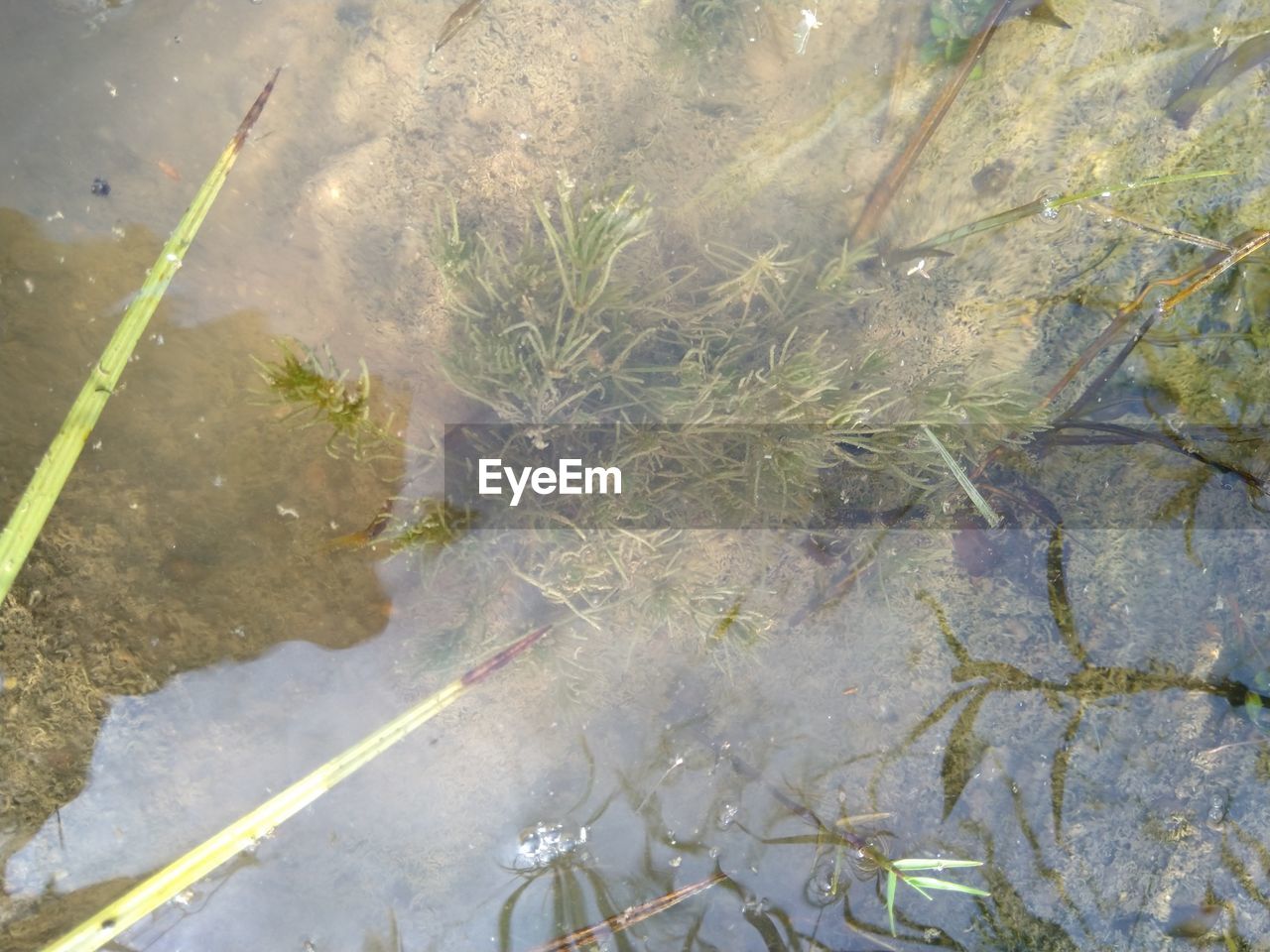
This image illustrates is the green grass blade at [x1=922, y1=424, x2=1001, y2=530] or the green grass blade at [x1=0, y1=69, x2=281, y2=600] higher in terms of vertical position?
the green grass blade at [x1=0, y1=69, x2=281, y2=600]

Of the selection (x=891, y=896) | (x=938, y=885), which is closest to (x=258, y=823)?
(x=891, y=896)

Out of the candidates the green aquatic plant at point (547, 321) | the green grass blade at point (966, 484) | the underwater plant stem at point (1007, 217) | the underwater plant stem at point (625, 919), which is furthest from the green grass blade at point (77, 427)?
the green grass blade at point (966, 484)

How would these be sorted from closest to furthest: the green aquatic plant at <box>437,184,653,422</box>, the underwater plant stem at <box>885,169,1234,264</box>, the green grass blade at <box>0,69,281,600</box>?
1. the green grass blade at <box>0,69,281,600</box>
2. the green aquatic plant at <box>437,184,653,422</box>
3. the underwater plant stem at <box>885,169,1234,264</box>

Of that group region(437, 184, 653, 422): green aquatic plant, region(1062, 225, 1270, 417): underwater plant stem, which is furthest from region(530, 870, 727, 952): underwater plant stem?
region(1062, 225, 1270, 417): underwater plant stem

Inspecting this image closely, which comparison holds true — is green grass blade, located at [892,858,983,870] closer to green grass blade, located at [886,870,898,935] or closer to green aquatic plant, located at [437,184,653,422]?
green grass blade, located at [886,870,898,935]

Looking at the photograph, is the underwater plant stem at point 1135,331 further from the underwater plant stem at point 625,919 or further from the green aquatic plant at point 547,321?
the underwater plant stem at point 625,919
